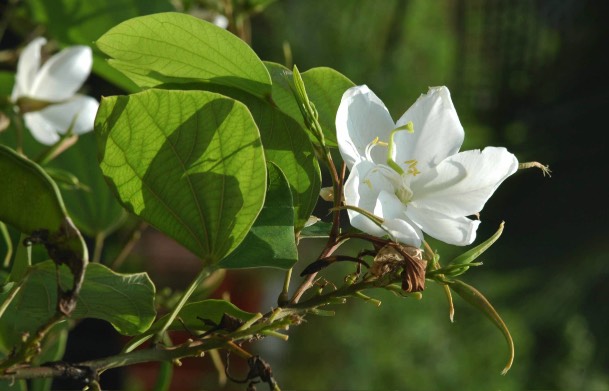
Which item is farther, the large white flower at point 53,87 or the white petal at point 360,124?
the large white flower at point 53,87

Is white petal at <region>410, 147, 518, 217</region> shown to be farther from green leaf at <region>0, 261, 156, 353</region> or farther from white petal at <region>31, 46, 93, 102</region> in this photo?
white petal at <region>31, 46, 93, 102</region>

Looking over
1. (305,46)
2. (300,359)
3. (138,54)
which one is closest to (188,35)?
(138,54)

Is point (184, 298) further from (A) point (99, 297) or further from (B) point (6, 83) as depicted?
(B) point (6, 83)

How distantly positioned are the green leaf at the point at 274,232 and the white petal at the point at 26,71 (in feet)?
0.58

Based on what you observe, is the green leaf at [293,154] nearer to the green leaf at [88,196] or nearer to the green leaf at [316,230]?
the green leaf at [316,230]

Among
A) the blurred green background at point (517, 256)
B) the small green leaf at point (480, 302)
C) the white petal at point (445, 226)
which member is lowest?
the blurred green background at point (517, 256)

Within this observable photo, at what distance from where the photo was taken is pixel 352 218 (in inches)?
6.7

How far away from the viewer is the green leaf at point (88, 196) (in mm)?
333

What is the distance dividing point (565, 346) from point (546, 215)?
1.53 feet

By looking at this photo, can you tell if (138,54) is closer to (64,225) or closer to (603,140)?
(64,225)

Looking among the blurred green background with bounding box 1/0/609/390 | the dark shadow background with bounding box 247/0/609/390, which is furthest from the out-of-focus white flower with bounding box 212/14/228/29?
the dark shadow background with bounding box 247/0/609/390

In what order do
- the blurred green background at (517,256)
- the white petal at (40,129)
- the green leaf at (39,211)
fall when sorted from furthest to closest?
1. the blurred green background at (517,256)
2. the white petal at (40,129)
3. the green leaf at (39,211)

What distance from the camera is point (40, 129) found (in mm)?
329

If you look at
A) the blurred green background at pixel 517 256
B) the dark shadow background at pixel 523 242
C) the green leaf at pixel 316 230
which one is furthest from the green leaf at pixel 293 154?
the dark shadow background at pixel 523 242
